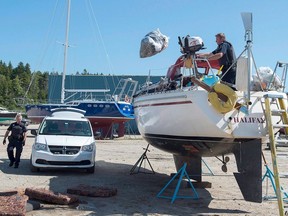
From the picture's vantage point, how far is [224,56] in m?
8.61

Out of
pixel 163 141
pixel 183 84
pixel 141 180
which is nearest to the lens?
pixel 183 84

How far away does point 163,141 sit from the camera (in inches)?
365

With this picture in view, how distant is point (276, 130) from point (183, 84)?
6.92ft

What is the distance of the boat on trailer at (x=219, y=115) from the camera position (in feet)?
24.0

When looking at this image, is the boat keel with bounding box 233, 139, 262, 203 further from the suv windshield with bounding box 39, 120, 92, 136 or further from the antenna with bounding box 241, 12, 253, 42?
the suv windshield with bounding box 39, 120, 92, 136

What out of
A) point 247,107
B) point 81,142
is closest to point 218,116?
point 247,107

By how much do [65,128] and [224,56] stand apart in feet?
20.1

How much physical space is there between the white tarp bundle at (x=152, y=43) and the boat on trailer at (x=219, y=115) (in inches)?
36.9

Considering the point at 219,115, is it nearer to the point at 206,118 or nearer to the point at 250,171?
the point at 206,118

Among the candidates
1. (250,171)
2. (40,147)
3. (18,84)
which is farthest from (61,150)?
(18,84)

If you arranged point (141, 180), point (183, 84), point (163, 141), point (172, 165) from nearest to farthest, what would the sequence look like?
1. point (183, 84)
2. point (163, 141)
3. point (141, 180)
4. point (172, 165)

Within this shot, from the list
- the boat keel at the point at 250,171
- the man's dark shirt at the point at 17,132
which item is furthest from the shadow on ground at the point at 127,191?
the man's dark shirt at the point at 17,132

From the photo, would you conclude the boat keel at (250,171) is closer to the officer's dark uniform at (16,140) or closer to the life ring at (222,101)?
the life ring at (222,101)

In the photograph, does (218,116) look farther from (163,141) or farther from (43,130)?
(43,130)
